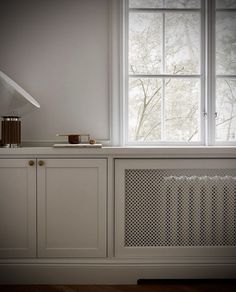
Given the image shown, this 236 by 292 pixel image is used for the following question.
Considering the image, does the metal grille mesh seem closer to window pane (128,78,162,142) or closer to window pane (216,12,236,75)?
window pane (128,78,162,142)

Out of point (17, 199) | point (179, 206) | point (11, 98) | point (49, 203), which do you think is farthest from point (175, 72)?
point (17, 199)

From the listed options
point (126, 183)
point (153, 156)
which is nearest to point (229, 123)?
point (153, 156)

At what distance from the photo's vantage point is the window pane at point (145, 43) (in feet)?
8.14

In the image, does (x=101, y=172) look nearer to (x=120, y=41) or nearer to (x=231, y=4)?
(x=120, y=41)

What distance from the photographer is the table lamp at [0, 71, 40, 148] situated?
6.79 feet

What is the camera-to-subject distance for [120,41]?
2.40 metres

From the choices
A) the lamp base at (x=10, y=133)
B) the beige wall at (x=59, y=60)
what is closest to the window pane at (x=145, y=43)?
the beige wall at (x=59, y=60)

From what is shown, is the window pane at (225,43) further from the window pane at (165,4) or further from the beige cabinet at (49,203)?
the beige cabinet at (49,203)

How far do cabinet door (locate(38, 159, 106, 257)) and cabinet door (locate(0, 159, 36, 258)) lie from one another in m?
0.05

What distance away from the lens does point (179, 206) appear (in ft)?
7.00

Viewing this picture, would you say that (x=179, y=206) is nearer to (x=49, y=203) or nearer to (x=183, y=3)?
(x=49, y=203)

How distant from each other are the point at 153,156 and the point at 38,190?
787 mm

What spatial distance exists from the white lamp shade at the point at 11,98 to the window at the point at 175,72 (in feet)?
2.50

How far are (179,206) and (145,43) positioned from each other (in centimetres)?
128
